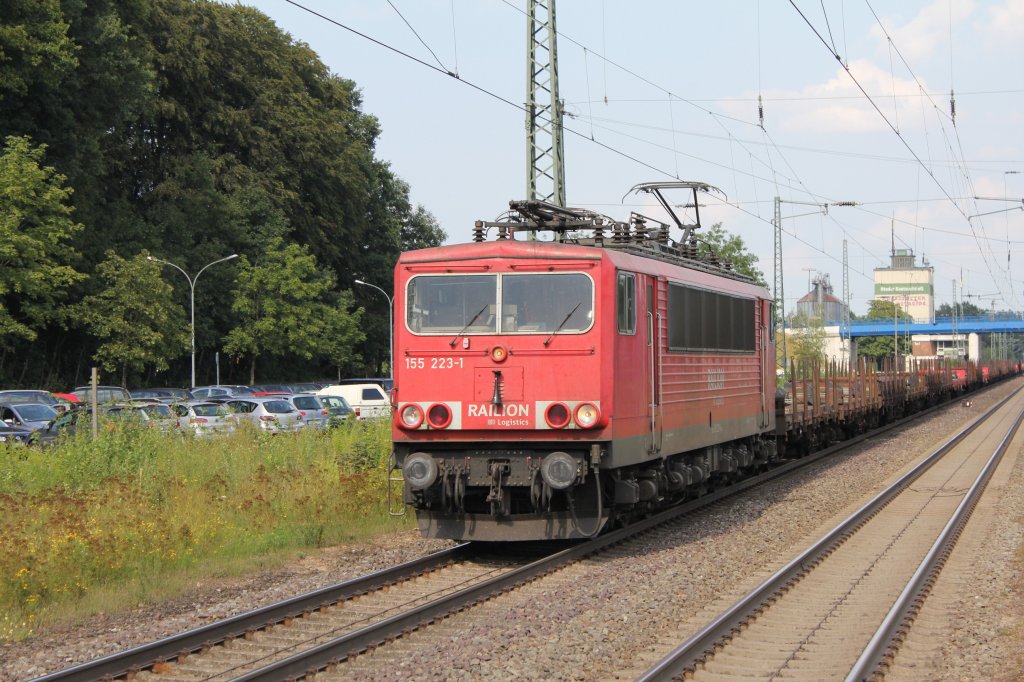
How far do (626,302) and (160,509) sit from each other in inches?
237

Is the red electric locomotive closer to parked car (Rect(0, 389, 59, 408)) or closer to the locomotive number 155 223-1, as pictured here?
the locomotive number 155 223-1

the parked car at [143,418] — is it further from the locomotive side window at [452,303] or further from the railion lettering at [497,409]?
the railion lettering at [497,409]

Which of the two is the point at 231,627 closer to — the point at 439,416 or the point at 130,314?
the point at 439,416

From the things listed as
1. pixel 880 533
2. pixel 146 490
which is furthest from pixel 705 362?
pixel 146 490

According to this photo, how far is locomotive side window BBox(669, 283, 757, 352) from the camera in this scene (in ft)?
47.7

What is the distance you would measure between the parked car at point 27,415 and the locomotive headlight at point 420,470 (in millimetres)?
17816

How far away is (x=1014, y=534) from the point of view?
1457cm

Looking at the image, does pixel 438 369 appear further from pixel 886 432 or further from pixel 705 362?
pixel 886 432

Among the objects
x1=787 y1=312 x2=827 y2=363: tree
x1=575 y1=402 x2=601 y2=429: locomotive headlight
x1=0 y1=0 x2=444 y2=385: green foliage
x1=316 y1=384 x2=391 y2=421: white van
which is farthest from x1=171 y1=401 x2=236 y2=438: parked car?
x1=787 y1=312 x2=827 y2=363: tree

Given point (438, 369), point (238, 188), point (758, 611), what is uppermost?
point (238, 188)

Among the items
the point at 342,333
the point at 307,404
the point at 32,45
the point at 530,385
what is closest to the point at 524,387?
the point at 530,385

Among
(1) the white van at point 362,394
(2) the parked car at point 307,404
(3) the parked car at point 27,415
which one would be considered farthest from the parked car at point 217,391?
(3) the parked car at point 27,415

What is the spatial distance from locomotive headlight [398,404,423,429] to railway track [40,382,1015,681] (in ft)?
4.57

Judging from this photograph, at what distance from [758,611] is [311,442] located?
1080 cm
